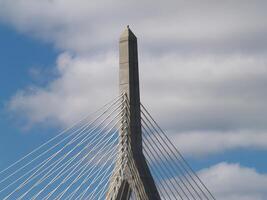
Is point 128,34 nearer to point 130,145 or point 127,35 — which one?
point 127,35

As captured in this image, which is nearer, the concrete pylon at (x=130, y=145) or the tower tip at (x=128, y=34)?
the concrete pylon at (x=130, y=145)

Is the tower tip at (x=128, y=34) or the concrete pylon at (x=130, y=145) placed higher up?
the tower tip at (x=128, y=34)

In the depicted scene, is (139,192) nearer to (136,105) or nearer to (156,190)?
(156,190)

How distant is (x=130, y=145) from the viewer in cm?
3644

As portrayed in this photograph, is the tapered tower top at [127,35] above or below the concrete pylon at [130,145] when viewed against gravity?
above

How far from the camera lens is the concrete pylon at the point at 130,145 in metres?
35.7

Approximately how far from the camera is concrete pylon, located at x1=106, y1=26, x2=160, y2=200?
35688 millimetres

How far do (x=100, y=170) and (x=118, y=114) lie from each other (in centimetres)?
374

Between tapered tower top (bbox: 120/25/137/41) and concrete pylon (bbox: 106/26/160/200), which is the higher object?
tapered tower top (bbox: 120/25/137/41)

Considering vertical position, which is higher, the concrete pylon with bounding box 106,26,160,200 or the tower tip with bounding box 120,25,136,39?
the tower tip with bounding box 120,25,136,39

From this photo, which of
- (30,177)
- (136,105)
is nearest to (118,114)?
(136,105)

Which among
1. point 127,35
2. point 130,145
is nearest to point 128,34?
point 127,35

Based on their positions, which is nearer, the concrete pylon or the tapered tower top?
the concrete pylon

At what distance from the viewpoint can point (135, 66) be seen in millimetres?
38469
